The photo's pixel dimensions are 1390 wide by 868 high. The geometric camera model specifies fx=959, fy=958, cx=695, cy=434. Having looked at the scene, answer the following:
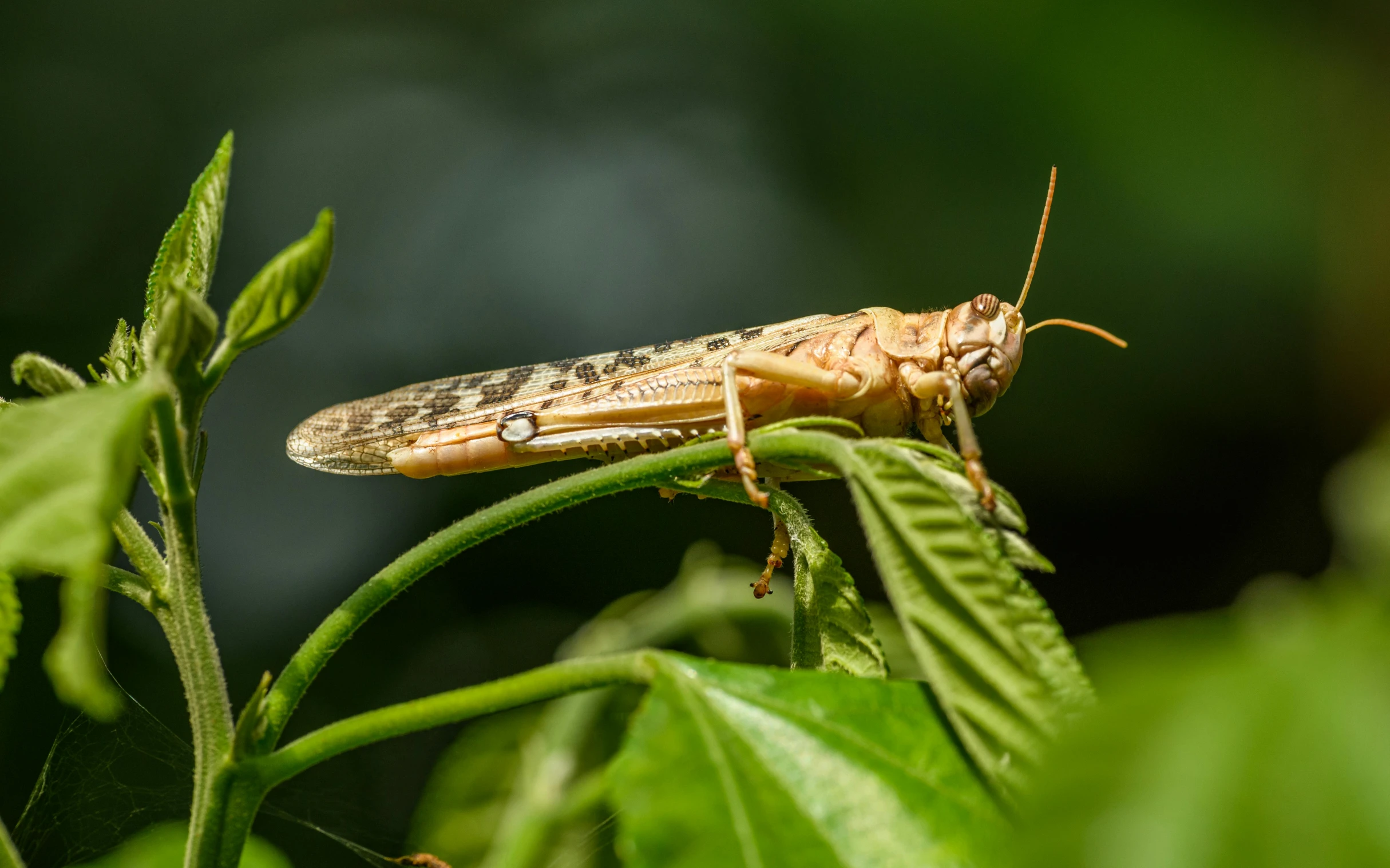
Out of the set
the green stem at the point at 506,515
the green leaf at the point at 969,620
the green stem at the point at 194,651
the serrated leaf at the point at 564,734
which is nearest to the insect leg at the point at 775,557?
the serrated leaf at the point at 564,734

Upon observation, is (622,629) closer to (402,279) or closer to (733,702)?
(733,702)

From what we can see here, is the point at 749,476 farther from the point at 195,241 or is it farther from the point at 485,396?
the point at 485,396

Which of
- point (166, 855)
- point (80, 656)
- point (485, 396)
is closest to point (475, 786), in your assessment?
point (166, 855)

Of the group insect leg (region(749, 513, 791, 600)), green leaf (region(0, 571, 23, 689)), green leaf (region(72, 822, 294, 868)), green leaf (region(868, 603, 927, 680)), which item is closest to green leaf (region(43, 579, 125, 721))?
green leaf (region(0, 571, 23, 689))

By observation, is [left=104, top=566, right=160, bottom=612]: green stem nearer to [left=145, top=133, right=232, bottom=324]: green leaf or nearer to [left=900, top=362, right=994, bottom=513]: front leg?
[left=145, top=133, right=232, bottom=324]: green leaf

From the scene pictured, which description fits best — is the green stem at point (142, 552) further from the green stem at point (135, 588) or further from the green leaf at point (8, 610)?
the green leaf at point (8, 610)

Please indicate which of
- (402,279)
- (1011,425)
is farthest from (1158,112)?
(402,279)
